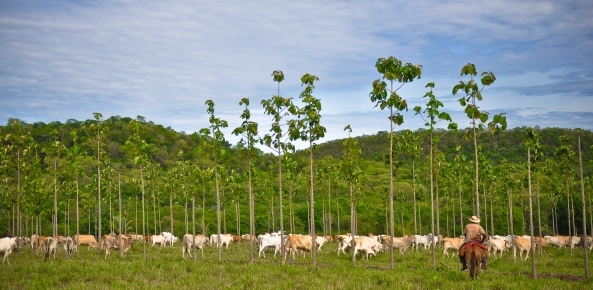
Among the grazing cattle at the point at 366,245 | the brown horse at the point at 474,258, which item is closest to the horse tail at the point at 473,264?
the brown horse at the point at 474,258

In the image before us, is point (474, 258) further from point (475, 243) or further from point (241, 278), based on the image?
point (241, 278)

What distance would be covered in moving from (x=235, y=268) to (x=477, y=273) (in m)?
10.3

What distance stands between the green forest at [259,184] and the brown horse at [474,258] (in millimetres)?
7023

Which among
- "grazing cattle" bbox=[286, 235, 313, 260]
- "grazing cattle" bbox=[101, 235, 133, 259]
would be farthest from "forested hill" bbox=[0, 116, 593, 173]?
"grazing cattle" bbox=[286, 235, 313, 260]

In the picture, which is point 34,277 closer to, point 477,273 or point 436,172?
point 477,273

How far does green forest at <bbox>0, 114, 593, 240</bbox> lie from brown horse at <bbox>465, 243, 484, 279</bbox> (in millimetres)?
7023

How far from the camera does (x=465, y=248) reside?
19.5 metres

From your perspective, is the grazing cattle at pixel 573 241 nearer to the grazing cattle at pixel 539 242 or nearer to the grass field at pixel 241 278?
the grazing cattle at pixel 539 242

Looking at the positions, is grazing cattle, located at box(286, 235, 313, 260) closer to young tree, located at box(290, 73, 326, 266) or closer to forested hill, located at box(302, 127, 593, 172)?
young tree, located at box(290, 73, 326, 266)

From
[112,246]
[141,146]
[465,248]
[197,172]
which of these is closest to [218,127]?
[141,146]

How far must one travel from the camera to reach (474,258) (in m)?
19.3

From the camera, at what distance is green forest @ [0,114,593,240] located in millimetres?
35062

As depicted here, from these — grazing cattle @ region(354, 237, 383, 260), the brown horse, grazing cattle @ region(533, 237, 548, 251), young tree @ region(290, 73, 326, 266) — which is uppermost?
young tree @ region(290, 73, 326, 266)

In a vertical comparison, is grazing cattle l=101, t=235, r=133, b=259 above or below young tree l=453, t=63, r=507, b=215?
below
